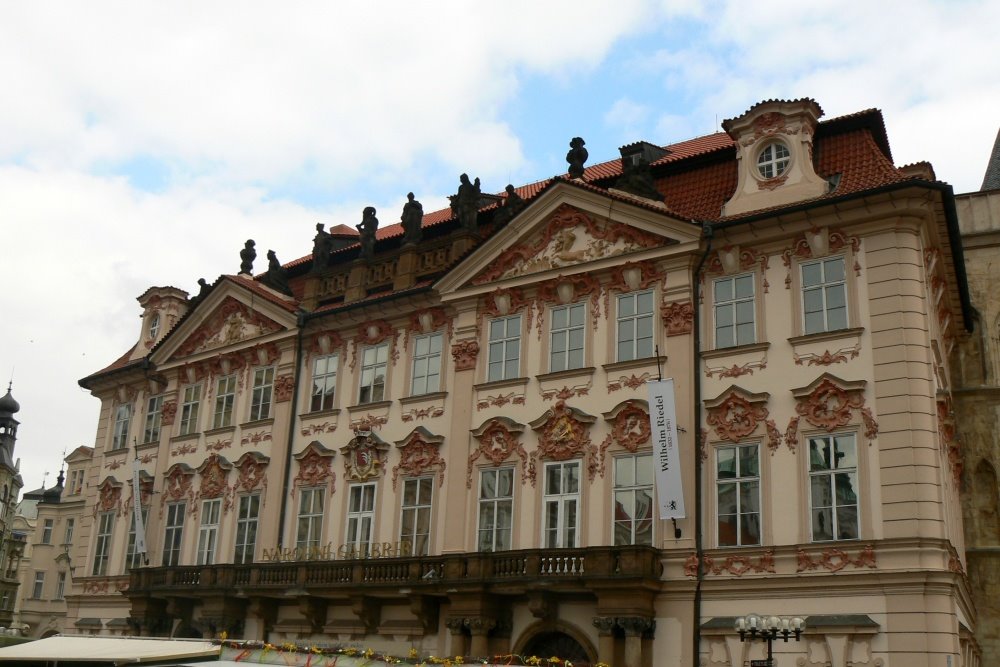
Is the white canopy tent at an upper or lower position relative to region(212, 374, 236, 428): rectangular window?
lower

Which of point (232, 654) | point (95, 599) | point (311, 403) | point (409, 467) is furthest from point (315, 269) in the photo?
point (232, 654)

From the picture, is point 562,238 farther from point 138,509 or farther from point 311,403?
point 138,509

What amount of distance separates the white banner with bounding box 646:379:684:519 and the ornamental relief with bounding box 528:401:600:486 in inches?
77.6

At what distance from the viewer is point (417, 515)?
29.2m

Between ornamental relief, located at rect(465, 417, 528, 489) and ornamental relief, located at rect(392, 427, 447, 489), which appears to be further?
ornamental relief, located at rect(392, 427, 447, 489)

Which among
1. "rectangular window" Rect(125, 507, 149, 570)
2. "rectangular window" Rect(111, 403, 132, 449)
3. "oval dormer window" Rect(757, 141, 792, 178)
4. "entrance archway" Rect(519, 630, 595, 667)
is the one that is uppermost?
"oval dormer window" Rect(757, 141, 792, 178)

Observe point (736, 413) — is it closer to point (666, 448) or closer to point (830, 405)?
point (666, 448)

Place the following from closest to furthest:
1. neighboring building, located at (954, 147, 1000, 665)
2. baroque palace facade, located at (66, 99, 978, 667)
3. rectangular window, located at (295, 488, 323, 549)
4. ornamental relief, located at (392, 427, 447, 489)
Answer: baroque palace facade, located at (66, 99, 978, 667)
ornamental relief, located at (392, 427, 447, 489)
neighboring building, located at (954, 147, 1000, 665)
rectangular window, located at (295, 488, 323, 549)

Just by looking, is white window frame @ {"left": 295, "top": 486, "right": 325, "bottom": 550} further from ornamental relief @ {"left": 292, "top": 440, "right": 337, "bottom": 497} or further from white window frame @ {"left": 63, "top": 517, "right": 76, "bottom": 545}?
white window frame @ {"left": 63, "top": 517, "right": 76, "bottom": 545}

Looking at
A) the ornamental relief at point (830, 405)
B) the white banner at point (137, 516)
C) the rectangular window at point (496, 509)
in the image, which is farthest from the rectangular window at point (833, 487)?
the white banner at point (137, 516)

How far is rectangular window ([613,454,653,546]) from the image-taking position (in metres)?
25.0

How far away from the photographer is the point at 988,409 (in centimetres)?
3284

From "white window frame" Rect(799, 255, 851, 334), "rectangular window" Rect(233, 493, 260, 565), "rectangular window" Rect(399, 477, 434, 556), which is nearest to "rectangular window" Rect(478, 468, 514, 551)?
"rectangular window" Rect(399, 477, 434, 556)

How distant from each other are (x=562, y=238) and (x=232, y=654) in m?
13.2
